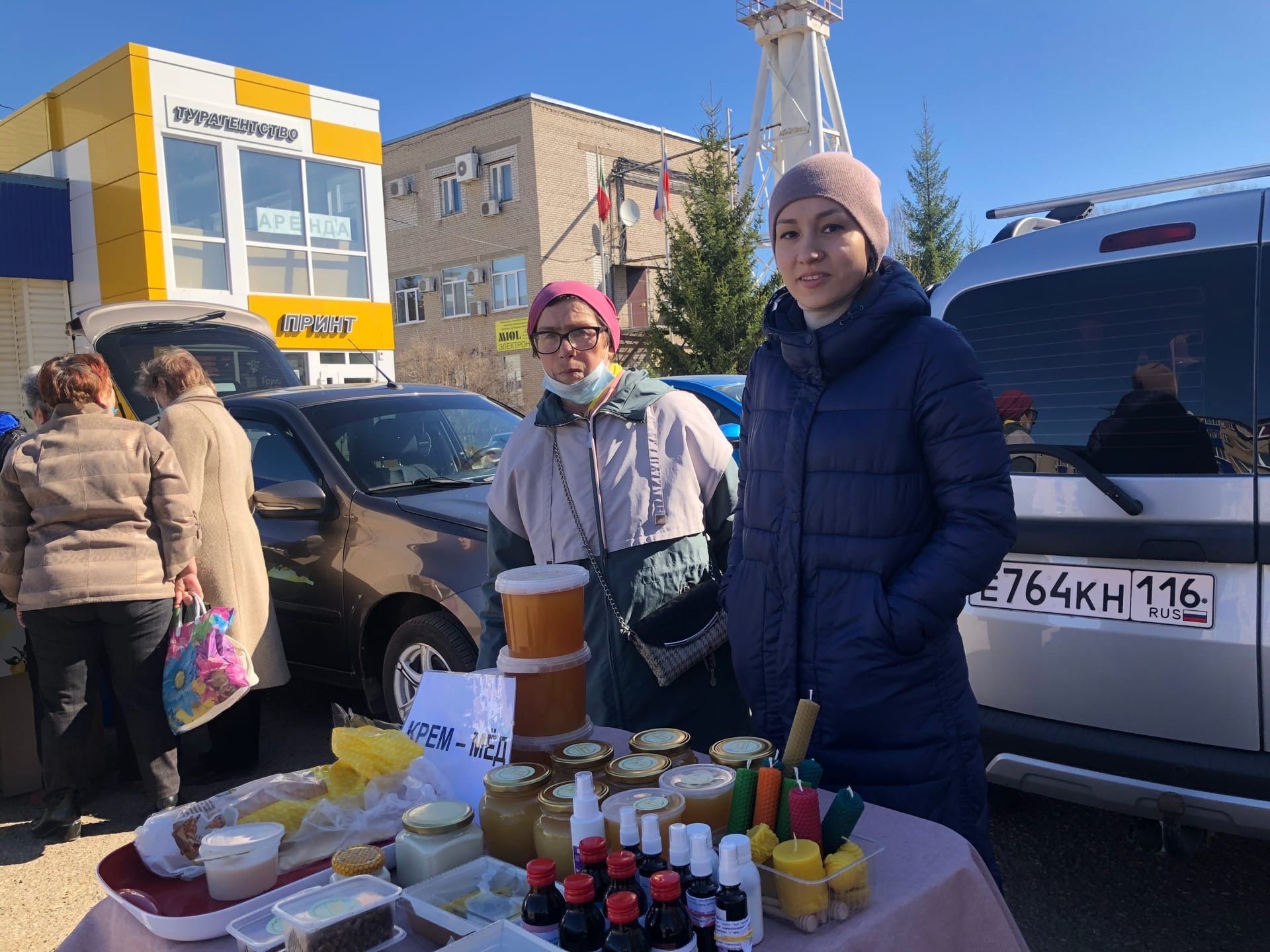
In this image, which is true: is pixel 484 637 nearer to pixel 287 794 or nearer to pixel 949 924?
pixel 287 794

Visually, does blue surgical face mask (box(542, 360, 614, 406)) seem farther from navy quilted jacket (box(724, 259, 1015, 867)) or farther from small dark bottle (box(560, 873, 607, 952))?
small dark bottle (box(560, 873, 607, 952))

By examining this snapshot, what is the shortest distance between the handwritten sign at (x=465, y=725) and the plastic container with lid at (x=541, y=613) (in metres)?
0.09

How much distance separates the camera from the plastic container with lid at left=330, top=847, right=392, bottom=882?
4.97 feet

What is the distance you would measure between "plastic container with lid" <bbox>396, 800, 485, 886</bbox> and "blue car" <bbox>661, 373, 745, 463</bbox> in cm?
575

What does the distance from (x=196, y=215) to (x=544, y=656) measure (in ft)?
57.1

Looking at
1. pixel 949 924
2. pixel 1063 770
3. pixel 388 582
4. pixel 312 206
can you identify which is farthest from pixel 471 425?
pixel 312 206

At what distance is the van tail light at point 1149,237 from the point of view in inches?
106

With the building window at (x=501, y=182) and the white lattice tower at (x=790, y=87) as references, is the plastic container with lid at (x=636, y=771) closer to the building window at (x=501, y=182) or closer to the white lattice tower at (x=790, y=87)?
the white lattice tower at (x=790, y=87)

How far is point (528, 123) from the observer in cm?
2953

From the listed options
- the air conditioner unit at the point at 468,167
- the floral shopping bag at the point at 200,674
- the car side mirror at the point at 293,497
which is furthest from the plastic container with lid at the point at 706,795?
the air conditioner unit at the point at 468,167

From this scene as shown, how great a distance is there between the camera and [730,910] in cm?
126

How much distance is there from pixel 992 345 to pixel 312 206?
1742 cm

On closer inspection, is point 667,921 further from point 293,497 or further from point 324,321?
point 324,321

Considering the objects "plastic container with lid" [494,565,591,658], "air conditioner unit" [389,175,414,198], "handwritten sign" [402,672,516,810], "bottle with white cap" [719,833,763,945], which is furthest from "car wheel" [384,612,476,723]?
"air conditioner unit" [389,175,414,198]
